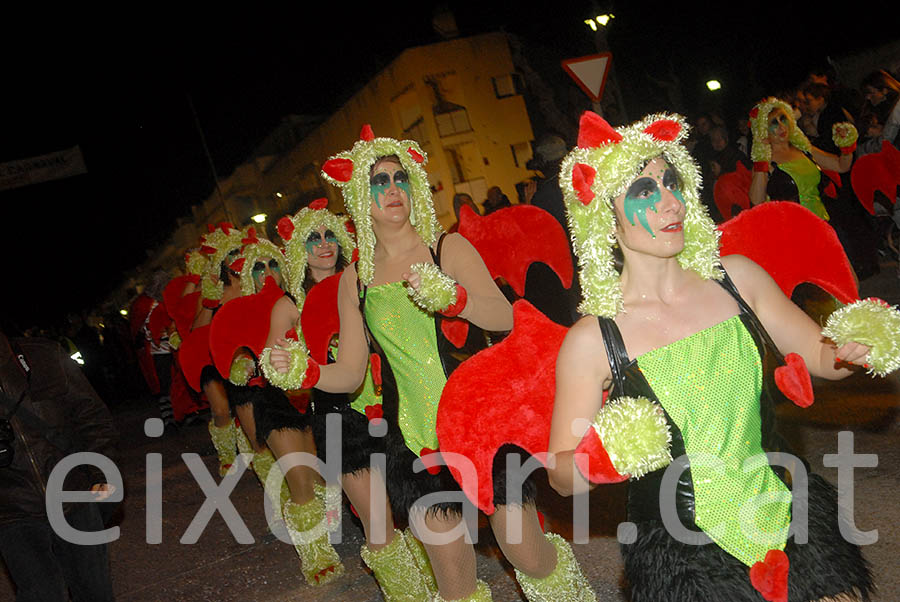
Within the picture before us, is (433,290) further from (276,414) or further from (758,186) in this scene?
(758,186)

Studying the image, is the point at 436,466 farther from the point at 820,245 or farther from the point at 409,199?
the point at 820,245

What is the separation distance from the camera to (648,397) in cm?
236

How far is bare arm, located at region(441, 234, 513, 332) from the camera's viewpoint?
3492 mm

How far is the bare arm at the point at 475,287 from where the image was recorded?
349cm

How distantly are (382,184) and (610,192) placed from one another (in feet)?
5.62

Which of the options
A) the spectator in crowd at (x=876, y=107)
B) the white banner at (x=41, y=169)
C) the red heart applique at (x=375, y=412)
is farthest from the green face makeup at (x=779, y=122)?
the white banner at (x=41, y=169)

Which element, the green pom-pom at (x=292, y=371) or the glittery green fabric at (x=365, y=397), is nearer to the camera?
the green pom-pom at (x=292, y=371)

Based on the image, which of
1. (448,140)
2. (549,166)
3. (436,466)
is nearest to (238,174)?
(448,140)

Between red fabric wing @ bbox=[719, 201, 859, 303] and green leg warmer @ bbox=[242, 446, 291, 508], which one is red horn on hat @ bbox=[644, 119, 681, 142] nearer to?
red fabric wing @ bbox=[719, 201, 859, 303]

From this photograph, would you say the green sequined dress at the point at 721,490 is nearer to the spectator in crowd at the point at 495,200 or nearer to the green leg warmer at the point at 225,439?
the green leg warmer at the point at 225,439

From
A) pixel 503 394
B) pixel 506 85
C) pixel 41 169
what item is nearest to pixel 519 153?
pixel 506 85

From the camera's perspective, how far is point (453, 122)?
2483 centimetres

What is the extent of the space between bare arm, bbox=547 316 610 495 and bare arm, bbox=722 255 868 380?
0.49m

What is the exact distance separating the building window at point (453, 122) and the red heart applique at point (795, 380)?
896 inches
